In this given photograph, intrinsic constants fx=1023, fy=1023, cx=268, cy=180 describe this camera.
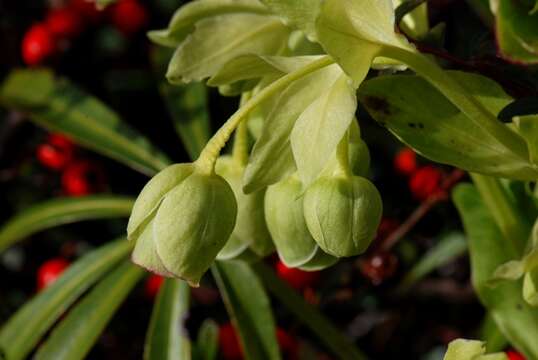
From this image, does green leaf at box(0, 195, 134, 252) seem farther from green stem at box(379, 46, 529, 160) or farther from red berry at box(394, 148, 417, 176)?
green stem at box(379, 46, 529, 160)

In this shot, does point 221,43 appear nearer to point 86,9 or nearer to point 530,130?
point 530,130

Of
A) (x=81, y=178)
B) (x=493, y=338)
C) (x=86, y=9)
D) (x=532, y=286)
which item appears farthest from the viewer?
(x=86, y=9)

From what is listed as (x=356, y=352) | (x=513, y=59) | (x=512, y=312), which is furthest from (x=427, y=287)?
(x=513, y=59)

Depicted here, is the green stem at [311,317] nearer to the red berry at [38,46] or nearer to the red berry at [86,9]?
the red berry at [38,46]

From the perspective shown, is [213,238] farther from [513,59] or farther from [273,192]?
[513,59]

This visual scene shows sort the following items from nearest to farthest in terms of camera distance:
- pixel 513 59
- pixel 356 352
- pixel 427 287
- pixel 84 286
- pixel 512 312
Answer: pixel 513 59 < pixel 512 312 < pixel 356 352 < pixel 84 286 < pixel 427 287

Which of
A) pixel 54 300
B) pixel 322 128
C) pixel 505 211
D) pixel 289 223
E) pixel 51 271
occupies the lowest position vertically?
pixel 51 271

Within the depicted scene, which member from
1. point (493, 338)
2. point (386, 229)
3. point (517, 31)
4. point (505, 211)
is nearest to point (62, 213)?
point (386, 229)

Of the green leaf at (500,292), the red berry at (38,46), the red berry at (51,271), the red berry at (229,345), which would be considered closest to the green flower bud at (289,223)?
the green leaf at (500,292)
